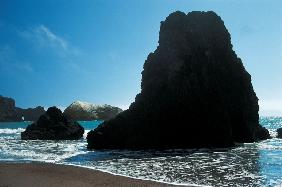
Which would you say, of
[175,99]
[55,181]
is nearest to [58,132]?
[175,99]

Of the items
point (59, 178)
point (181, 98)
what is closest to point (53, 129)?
point (181, 98)

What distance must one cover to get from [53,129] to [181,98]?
29111 mm

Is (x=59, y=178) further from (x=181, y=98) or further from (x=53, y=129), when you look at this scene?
(x=53, y=129)

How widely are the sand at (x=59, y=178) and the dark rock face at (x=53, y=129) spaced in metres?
40.0

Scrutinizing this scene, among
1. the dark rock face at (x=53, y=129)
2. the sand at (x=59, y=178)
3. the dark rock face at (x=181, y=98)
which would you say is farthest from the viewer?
the dark rock face at (x=53, y=129)

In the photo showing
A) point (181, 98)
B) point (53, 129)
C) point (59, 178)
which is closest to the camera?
point (59, 178)

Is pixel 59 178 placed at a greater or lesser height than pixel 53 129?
lesser

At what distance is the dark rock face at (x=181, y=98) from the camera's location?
128 ft

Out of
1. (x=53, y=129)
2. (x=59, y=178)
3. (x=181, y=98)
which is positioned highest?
(x=181, y=98)

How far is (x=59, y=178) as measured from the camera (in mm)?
17484

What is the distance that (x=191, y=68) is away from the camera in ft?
142

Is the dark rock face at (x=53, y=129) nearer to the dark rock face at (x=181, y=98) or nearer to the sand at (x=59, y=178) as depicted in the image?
the dark rock face at (x=181, y=98)

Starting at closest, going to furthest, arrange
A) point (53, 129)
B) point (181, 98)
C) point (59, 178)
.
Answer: point (59, 178), point (181, 98), point (53, 129)

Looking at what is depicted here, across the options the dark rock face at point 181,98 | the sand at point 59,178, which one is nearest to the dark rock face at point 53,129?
the dark rock face at point 181,98
